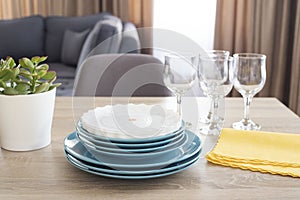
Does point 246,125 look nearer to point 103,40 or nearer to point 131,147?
point 131,147

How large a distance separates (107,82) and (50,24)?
220cm

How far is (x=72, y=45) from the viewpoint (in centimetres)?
360

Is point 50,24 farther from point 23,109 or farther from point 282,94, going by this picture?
point 23,109

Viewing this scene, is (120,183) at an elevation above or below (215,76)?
below

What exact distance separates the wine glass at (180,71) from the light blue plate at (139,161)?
194 millimetres

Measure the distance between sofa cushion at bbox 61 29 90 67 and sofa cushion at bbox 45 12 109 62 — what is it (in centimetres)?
9

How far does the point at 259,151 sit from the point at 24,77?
578mm

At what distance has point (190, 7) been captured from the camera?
3.69m

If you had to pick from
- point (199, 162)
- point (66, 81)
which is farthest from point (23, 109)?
point (66, 81)

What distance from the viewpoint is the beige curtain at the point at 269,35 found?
3.42 m

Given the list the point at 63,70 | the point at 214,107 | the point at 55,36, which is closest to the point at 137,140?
the point at 214,107

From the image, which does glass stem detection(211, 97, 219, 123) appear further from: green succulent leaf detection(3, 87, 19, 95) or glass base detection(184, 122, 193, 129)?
green succulent leaf detection(3, 87, 19, 95)

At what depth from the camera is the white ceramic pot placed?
1039mm

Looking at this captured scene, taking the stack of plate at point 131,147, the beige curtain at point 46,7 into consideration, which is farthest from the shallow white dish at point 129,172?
the beige curtain at point 46,7
